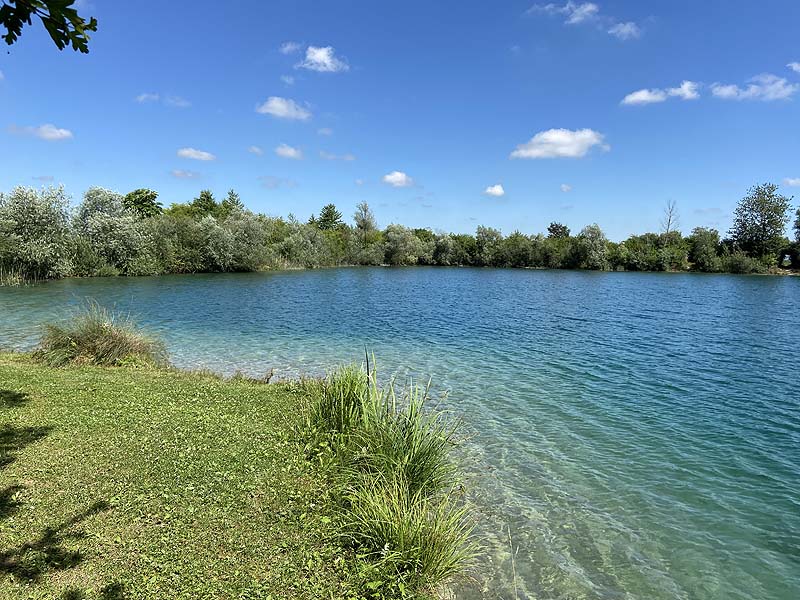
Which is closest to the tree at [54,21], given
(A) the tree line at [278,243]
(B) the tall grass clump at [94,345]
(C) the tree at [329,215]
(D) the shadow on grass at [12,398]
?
(D) the shadow on grass at [12,398]

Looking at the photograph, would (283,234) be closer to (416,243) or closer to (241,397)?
(416,243)

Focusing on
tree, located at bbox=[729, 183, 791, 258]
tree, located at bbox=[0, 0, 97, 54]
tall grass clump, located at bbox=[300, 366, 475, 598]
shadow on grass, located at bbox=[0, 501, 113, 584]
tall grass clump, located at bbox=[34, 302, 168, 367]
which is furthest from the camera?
tree, located at bbox=[729, 183, 791, 258]

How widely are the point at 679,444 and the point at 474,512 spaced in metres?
5.81

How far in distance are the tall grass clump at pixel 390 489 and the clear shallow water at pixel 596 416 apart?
2.23 feet

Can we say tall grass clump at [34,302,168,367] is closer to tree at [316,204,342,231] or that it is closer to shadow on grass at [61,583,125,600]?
shadow on grass at [61,583,125,600]

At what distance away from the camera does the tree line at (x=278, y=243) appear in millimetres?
→ 42759

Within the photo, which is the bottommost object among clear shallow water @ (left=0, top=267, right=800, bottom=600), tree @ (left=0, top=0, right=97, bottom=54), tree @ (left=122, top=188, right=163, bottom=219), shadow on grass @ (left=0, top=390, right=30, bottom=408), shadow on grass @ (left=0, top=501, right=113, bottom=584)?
clear shallow water @ (left=0, top=267, right=800, bottom=600)

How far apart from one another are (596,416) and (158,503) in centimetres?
1013

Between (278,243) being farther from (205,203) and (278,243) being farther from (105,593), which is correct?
(105,593)

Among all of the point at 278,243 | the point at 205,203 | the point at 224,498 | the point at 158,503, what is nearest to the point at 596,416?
the point at 224,498

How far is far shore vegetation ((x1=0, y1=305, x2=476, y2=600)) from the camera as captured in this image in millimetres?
4633

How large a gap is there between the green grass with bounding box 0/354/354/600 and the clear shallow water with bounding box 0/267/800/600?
2365 millimetres

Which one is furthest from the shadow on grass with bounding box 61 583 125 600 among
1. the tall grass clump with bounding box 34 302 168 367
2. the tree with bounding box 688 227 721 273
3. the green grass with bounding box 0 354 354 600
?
the tree with bounding box 688 227 721 273

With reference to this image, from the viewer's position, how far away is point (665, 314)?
29.6m
